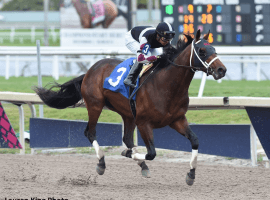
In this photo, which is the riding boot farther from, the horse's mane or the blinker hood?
the blinker hood

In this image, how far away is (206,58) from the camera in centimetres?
437

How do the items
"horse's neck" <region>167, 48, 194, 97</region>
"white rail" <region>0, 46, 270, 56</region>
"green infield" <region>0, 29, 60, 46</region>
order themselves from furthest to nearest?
"green infield" <region>0, 29, 60, 46</region> → "white rail" <region>0, 46, 270, 56</region> → "horse's neck" <region>167, 48, 194, 97</region>

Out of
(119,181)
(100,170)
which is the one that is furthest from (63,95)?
(119,181)

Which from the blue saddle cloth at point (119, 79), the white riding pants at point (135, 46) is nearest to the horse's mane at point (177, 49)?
the white riding pants at point (135, 46)

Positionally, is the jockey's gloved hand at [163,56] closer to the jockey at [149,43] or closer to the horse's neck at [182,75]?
the jockey at [149,43]

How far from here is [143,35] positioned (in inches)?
197

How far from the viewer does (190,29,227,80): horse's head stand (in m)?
4.23

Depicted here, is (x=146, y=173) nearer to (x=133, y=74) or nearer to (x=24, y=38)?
(x=133, y=74)

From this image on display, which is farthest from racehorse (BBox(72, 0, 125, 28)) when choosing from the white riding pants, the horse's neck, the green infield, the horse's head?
the horse's head

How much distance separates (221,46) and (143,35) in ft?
13.7

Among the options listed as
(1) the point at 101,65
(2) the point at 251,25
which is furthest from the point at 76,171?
(2) the point at 251,25

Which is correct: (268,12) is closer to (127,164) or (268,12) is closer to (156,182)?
(127,164)

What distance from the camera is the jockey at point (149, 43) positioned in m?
4.74

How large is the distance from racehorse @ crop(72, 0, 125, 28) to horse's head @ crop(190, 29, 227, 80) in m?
10.4
